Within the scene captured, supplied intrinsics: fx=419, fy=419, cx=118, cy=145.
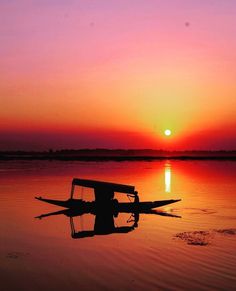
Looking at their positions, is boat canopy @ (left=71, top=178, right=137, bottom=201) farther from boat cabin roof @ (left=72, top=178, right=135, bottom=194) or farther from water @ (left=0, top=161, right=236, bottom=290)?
water @ (left=0, top=161, right=236, bottom=290)

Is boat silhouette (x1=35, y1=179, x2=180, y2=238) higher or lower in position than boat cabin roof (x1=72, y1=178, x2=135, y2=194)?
lower

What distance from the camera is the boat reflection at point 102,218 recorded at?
84.8ft

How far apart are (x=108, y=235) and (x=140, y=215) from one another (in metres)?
7.77

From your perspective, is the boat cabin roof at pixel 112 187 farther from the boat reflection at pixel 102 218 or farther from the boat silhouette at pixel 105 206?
the boat reflection at pixel 102 218

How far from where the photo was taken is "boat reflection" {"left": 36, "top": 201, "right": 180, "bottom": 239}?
25.8m

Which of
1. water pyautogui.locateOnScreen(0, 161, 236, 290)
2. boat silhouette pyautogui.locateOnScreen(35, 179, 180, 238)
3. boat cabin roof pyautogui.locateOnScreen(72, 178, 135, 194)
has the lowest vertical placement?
water pyautogui.locateOnScreen(0, 161, 236, 290)

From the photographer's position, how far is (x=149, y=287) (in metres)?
14.4

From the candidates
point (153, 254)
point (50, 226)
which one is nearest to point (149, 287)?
point (153, 254)

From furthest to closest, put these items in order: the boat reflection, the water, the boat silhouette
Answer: the boat silhouette, the boat reflection, the water

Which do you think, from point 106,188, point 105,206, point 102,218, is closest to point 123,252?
point 102,218

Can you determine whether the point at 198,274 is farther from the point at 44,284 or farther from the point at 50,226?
the point at 50,226

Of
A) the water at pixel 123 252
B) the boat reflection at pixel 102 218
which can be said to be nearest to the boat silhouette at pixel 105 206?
the boat reflection at pixel 102 218

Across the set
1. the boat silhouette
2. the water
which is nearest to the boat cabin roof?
the boat silhouette

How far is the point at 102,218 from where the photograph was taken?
1200 inches
